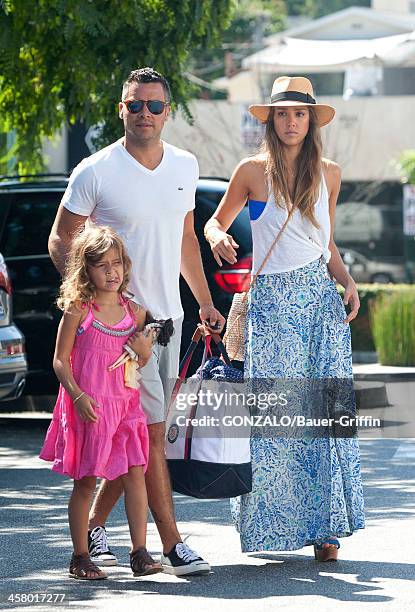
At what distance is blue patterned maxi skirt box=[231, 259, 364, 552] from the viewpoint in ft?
21.3

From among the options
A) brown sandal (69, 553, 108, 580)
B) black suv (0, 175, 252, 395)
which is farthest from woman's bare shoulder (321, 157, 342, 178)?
black suv (0, 175, 252, 395)

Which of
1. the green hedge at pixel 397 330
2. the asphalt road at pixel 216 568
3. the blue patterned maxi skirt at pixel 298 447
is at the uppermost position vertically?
the blue patterned maxi skirt at pixel 298 447

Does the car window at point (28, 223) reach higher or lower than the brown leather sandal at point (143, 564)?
higher

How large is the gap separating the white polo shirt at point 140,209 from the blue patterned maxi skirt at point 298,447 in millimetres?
530

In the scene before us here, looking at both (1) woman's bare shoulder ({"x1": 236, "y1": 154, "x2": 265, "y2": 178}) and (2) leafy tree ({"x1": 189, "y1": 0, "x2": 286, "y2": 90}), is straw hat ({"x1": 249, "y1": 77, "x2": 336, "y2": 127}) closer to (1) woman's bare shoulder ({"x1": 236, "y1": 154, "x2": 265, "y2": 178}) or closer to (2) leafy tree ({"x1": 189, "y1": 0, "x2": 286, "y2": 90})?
(1) woman's bare shoulder ({"x1": 236, "y1": 154, "x2": 265, "y2": 178})

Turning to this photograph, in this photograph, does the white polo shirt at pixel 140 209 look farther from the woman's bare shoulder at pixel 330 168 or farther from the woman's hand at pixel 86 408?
the woman's bare shoulder at pixel 330 168

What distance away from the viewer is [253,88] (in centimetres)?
4438

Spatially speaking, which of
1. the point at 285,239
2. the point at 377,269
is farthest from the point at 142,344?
the point at 377,269

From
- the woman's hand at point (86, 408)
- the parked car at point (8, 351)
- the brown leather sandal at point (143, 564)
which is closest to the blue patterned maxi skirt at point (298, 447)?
the brown leather sandal at point (143, 564)

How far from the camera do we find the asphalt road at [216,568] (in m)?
5.84

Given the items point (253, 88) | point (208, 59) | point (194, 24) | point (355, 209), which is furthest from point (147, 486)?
point (208, 59)

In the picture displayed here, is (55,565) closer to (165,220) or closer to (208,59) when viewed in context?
(165,220)

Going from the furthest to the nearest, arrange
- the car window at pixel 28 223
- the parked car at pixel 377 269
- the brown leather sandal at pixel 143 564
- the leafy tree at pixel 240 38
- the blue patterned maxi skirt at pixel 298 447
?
1. the leafy tree at pixel 240 38
2. the parked car at pixel 377 269
3. the car window at pixel 28 223
4. the blue patterned maxi skirt at pixel 298 447
5. the brown leather sandal at pixel 143 564

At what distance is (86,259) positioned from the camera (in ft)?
20.2
